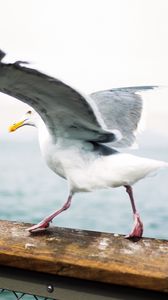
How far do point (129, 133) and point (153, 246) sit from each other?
0.21 metres

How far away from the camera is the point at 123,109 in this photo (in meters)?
0.85

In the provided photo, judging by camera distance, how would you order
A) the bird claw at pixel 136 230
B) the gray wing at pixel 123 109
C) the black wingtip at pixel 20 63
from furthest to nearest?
1. the gray wing at pixel 123 109
2. the bird claw at pixel 136 230
3. the black wingtip at pixel 20 63

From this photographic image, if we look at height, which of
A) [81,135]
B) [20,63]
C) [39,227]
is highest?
[20,63]

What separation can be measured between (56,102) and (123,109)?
0.61 feet

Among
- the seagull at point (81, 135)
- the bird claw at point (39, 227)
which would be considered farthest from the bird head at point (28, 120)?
the bird claw at point (39, 227)

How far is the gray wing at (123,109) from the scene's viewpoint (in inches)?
32.6

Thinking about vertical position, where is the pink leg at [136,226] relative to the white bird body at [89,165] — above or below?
below

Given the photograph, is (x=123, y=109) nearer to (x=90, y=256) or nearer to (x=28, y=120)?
(x=28, y=120)

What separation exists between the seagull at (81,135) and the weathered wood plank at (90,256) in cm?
3

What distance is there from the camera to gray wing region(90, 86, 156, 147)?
827 millimetres

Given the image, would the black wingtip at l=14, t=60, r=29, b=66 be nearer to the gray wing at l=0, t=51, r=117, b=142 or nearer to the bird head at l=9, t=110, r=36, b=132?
the gray wing at l=0, t=51, r=117, b=142

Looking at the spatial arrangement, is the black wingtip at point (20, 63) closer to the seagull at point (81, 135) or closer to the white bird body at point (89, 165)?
the seagull at point (81, 135)

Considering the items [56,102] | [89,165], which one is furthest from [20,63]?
[89,165]

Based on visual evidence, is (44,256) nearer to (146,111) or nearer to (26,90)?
(26,90)
